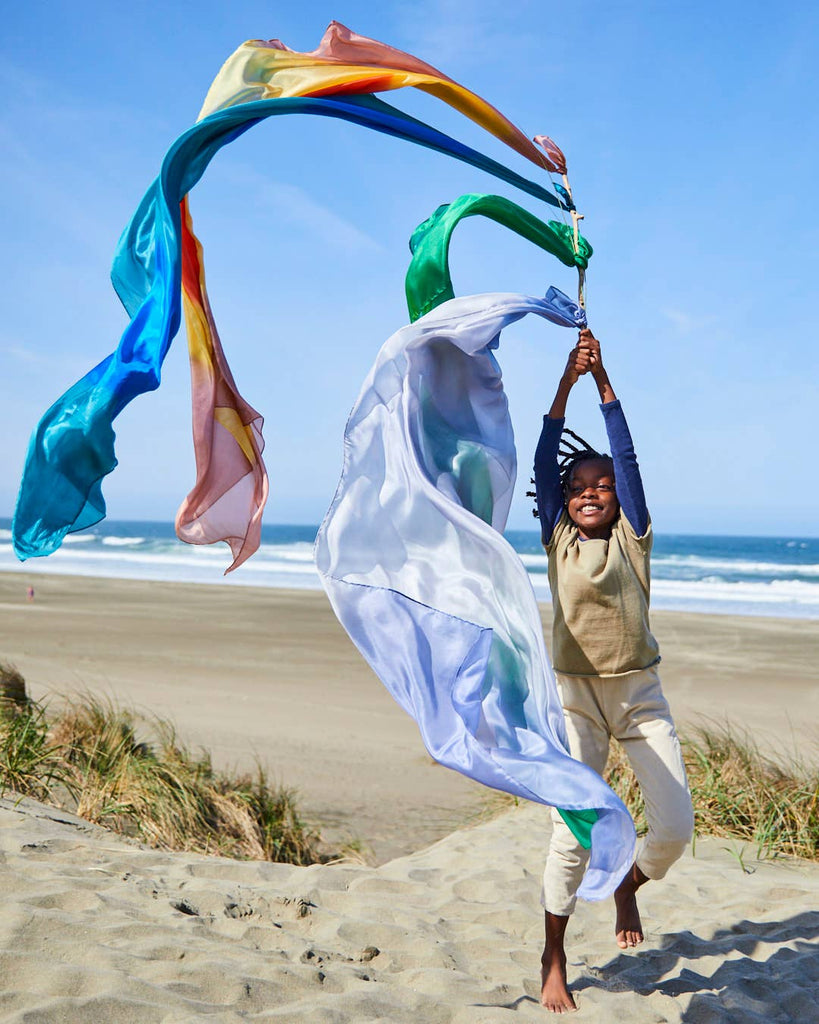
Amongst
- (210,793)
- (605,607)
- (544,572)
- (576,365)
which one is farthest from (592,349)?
(544,572)

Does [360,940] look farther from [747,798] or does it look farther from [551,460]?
[747,798]

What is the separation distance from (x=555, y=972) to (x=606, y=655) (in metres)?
1.19

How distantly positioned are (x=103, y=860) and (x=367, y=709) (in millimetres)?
6478

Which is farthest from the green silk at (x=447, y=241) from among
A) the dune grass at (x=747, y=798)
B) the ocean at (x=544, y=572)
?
the ocean at (x=544, y=572)

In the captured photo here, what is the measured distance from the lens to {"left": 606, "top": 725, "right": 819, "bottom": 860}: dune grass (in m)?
5.66

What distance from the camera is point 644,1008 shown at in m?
3.51

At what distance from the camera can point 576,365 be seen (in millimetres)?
3857

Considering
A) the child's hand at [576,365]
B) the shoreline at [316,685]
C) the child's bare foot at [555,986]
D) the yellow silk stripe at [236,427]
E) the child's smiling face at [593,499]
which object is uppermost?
the child's hand at [576,365]

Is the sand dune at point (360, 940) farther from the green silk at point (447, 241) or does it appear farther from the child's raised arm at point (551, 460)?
the green silk at point (447, 241)

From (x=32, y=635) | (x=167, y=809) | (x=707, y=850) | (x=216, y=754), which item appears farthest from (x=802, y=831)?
(x=32, y=635)

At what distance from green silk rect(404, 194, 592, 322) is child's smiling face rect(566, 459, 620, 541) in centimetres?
98

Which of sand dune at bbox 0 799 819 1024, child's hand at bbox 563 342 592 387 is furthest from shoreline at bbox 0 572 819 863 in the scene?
child's hand at bbox 563 342 592 387

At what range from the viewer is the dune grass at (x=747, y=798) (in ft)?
18.6

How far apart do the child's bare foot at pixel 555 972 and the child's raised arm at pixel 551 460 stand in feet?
4.92
